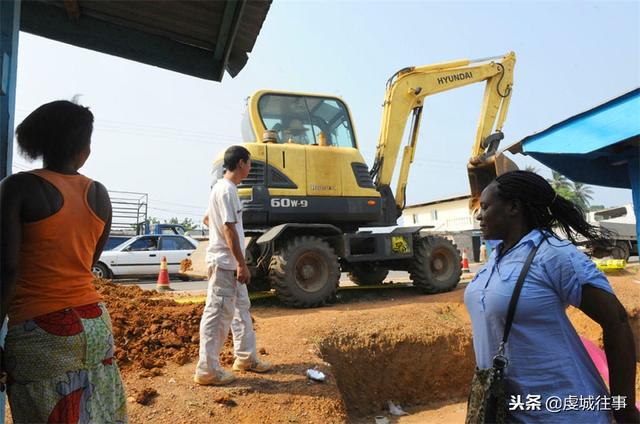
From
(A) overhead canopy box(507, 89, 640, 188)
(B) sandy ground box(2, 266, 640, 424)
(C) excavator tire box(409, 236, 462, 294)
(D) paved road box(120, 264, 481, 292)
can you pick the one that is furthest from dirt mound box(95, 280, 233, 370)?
(D) paved road box(120, 264, 481, 292)

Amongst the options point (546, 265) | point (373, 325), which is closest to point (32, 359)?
point (546, 265)

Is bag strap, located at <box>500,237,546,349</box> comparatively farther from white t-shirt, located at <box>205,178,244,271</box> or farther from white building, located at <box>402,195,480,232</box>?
white building, located at <box>402,195,480,232</box>

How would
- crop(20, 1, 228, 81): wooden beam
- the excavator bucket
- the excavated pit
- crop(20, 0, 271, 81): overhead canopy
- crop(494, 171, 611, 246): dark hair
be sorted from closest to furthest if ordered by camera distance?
crop(494, 171, 611, 246): dark hair < crop(20, 0, 271, 81): overhead canopy < crop(20, 1, 228, 81): wooden beam < the excavated pit < the excavator bucket

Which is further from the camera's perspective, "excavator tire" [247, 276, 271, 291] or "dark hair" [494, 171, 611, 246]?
"excavator tire" [247, 276, 271, 291]

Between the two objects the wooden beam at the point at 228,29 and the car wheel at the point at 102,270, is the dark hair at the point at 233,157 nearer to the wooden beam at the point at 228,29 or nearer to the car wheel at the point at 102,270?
the wooden beam at the point at 228,29

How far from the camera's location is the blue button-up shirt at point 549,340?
152 centimetres

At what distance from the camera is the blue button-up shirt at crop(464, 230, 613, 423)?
1520mm

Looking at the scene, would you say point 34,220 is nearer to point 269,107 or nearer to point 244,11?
point 244,11

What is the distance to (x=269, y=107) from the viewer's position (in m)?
7.20

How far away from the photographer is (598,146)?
4012 millimetres

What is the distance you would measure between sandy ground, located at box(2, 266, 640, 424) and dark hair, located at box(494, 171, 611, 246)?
7.91 ft

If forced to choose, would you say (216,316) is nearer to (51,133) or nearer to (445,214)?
(51,133)

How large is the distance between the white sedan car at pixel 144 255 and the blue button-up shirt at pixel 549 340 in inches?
525

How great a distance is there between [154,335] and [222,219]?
1.85 metres
